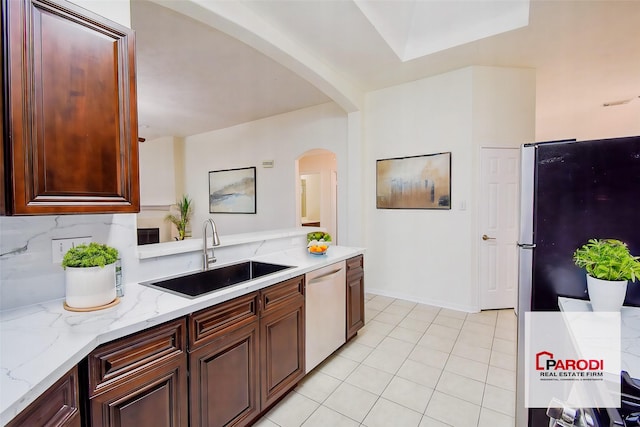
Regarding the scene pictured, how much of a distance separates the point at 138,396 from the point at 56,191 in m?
0.92

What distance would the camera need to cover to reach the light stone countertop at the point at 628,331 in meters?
0.90

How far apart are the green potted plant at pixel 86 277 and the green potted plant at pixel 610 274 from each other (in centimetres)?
219

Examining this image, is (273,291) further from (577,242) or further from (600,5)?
(600,5)

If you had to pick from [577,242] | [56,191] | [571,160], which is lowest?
[577,242]

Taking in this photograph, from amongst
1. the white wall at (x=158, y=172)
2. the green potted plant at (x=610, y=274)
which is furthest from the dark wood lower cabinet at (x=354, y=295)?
the white wall at (x=158, y=172)

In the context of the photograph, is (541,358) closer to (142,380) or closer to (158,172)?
(142,380)

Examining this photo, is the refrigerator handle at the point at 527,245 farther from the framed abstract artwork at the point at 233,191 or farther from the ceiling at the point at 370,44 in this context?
the framed abstract artwork at the point at 233,191

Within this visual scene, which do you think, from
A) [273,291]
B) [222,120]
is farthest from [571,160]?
[222,120]

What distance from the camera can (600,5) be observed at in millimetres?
2477

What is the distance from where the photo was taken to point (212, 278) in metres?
2.13

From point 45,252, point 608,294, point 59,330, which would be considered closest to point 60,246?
point 45,252

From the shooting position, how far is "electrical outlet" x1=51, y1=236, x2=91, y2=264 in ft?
4.68

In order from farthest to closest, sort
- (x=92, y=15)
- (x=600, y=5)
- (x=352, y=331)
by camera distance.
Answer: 1. (x=352, y=331)
2. (x=600, y=5)
3. (x=92, y=15)

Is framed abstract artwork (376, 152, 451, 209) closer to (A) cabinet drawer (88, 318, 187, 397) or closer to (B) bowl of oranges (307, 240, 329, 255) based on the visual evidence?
(B) bowl of oranges (307, 240, 329, 255)
